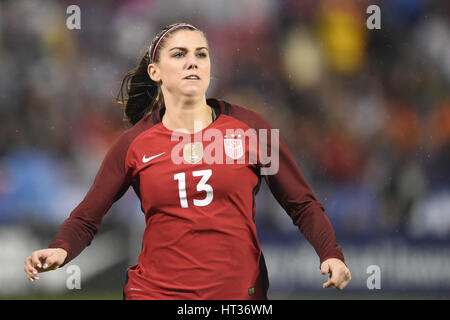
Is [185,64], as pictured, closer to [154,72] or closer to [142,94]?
[154,72]

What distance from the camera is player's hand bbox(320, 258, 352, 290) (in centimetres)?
235

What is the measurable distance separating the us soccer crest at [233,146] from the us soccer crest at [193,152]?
0.11 metres

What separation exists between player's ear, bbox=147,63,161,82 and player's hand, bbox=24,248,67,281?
91 cm

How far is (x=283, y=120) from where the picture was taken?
584cm

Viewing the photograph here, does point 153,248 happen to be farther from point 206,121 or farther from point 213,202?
point 206,121

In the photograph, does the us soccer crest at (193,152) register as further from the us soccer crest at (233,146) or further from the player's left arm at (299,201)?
the player's left arm at (299,201)

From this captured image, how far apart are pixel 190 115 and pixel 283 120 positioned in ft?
10.3

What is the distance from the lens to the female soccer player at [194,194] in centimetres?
255

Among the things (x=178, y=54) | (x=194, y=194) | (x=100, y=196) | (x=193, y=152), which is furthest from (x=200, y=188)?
(x=178, y=54)

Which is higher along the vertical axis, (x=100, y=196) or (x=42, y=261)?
(x=100, y=196)

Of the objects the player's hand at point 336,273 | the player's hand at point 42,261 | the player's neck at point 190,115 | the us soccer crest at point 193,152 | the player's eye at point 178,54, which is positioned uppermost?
the player's eye at point 178,54

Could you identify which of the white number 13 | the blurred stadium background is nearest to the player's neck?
the white number 13

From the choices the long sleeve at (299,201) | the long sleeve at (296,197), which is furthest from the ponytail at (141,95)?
the long sleeve at (299,201)

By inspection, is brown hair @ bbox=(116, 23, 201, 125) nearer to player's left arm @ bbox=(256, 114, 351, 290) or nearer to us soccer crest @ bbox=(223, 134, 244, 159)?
us soccer crest @ bbox=(223, 134, 244, 159)
